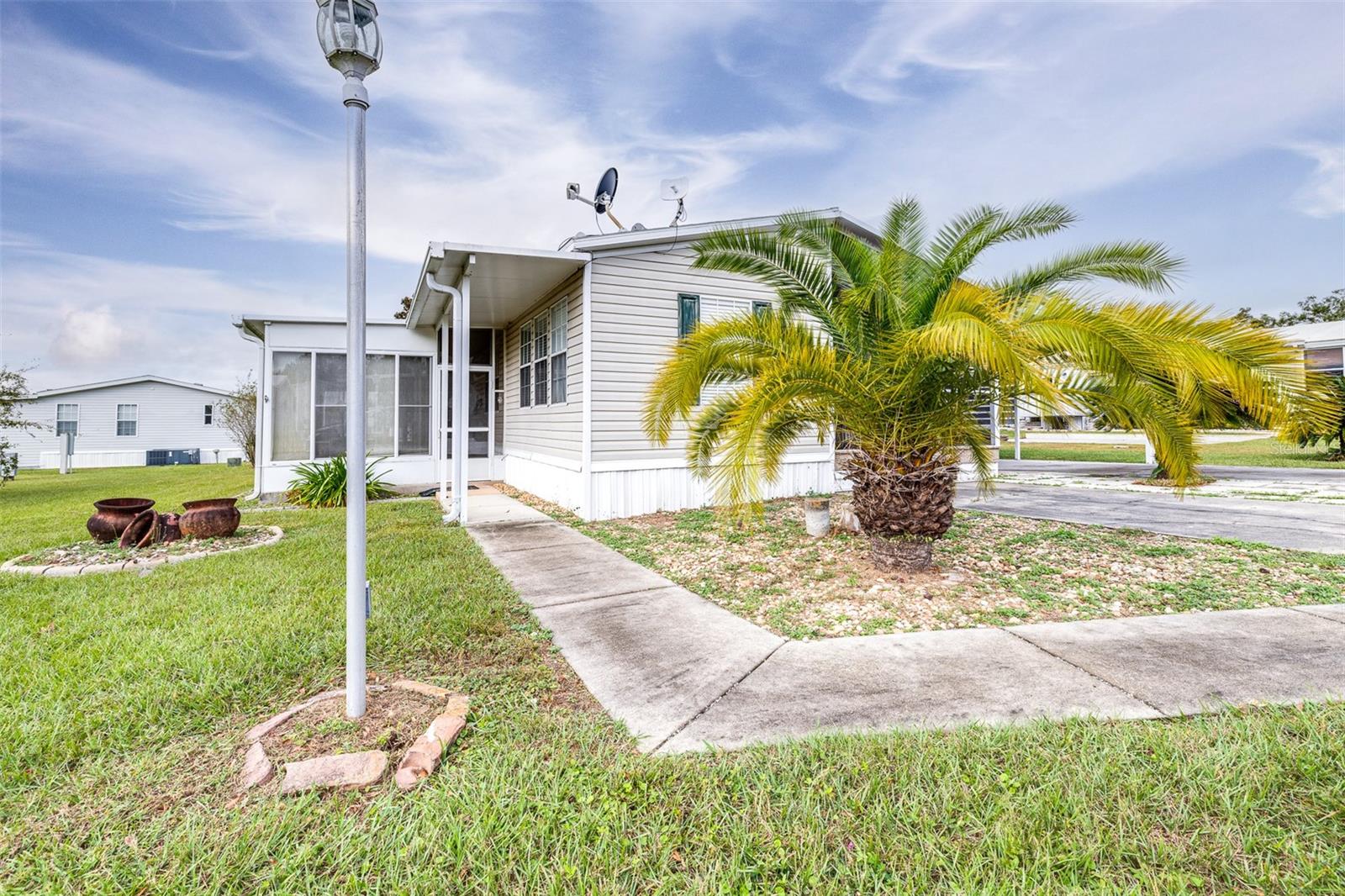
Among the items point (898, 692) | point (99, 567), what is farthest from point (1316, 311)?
point (99, 567)

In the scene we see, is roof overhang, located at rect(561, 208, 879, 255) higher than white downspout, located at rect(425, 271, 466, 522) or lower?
higher

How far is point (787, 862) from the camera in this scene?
1.76 m

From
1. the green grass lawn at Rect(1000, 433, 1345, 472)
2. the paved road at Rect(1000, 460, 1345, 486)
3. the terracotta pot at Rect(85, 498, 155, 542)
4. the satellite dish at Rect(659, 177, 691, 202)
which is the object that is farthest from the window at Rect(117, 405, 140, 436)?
the green grass lawn at Rect(1000, 433, 1345, 472)

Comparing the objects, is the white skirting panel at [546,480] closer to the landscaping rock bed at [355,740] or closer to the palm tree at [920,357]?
the palm tree at [920,357]

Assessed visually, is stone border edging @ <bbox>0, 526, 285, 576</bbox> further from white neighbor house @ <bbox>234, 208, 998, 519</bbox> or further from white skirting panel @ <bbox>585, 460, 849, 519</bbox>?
white skirting panel @ <bbox>585, 460, 849, 519</bbox>

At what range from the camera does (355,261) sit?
8.25 feet

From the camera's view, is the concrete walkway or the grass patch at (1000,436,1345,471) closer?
the concrete walkway

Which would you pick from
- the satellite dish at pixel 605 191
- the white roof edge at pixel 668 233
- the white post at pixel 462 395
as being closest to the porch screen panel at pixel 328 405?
the white post at pixel 462 395

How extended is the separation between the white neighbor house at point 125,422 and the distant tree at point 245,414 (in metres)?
5.75

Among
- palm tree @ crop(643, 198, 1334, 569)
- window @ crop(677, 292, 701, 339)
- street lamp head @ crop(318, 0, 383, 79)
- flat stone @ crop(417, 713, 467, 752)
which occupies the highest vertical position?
window @ crop(677, 292, 701, 339)

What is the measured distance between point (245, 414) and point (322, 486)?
14.3 meters

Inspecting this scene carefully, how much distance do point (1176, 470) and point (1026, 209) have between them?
2330 mm

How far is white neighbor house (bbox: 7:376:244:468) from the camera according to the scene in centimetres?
2470

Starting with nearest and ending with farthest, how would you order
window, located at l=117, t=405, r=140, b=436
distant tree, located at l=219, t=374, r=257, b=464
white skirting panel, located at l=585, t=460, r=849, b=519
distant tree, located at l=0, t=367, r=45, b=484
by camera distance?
white skirting panel, located at l=585, t=460, r=849, b=519, distant tree, located at l=0, t=367, r=45, b=484, distant tree, located at l=219, t=374, r=257, b=464, window, located at l=117, t=405, r=140, b=436
